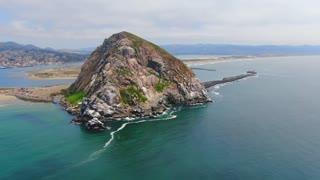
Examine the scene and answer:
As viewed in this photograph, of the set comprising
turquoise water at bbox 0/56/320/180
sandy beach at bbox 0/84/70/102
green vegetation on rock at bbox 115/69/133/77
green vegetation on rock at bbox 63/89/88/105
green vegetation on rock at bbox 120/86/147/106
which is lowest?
turquoise water at bbox 0/56/320/180

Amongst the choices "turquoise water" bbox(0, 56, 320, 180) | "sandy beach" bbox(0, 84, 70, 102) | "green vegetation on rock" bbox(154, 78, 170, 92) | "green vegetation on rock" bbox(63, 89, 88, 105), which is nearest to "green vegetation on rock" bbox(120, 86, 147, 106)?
"green vegetation on rock" bbox(154, 78, 170, 92)

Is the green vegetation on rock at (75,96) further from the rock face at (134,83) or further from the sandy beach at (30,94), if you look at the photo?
the sandy beach at (30,94)

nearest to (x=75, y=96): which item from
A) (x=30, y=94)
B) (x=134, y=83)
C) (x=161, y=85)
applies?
(x=134, y=83)

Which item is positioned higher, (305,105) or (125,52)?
(125,52)

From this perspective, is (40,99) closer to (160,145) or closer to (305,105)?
(160,145)

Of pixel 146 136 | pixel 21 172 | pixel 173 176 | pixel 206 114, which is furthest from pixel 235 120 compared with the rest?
pixel 21 172

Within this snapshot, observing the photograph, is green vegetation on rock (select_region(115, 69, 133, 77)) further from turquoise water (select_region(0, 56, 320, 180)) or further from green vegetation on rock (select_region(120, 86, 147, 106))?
turquoise water (select_region(0, 56, 320, 180))

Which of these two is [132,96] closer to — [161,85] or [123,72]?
[123,72]
